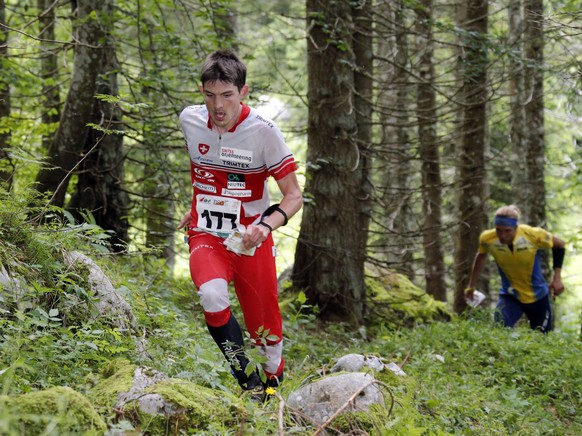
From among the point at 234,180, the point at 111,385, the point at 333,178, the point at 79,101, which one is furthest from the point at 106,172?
the point at 111,385

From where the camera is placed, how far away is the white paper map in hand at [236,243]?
16.4 feet

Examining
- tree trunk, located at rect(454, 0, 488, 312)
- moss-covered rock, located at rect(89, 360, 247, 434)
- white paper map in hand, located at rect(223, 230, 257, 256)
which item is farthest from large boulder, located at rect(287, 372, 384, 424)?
tree trunk, located at rect(454, 0, 488, 312)

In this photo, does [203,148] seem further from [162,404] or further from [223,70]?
[162,404]

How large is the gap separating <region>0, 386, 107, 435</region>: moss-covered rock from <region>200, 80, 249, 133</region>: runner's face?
256cm

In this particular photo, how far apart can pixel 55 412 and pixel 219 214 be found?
8.06 ft

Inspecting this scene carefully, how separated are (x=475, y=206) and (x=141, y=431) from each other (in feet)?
33.5

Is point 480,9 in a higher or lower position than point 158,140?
higher

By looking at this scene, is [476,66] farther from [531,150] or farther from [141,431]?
[141,431]

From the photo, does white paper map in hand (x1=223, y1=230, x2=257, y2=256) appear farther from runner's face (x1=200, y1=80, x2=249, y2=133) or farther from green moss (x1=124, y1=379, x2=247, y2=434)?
green moss (x1=124, y1=379, x2=247, y2=434)

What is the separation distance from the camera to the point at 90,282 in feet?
16.3

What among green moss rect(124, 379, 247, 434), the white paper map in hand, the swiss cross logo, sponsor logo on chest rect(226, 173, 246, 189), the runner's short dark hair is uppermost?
the runner's short dark hair

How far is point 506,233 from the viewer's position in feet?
32.7

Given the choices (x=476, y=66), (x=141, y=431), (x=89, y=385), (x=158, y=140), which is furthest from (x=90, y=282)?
(x=476, y=66)

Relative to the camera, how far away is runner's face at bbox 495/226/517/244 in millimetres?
9928
